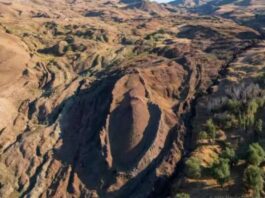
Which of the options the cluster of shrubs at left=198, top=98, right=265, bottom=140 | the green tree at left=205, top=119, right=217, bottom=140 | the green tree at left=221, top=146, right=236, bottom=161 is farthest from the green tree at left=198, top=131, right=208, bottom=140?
the green tree at left=221, top=146, right=236, bottom=161

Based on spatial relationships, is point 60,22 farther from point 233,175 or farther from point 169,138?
point 233,175

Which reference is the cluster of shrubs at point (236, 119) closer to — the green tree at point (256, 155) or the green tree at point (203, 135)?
the green tree at point (203, 135)

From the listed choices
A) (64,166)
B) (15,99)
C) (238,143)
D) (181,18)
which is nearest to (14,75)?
(15,99)

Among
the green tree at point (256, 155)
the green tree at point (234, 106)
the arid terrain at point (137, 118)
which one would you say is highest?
the green tree at point (234, 106)

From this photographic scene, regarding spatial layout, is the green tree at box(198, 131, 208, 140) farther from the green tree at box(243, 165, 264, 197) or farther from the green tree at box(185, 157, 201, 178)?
the green tree at box(243, 165, 264, 197)

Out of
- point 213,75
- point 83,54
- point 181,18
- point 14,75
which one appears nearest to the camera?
point 213,75

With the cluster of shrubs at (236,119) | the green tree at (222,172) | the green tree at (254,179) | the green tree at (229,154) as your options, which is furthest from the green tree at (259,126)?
the green tree at (254,179)

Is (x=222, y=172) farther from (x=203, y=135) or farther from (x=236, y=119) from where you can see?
(x=236, y=119)
